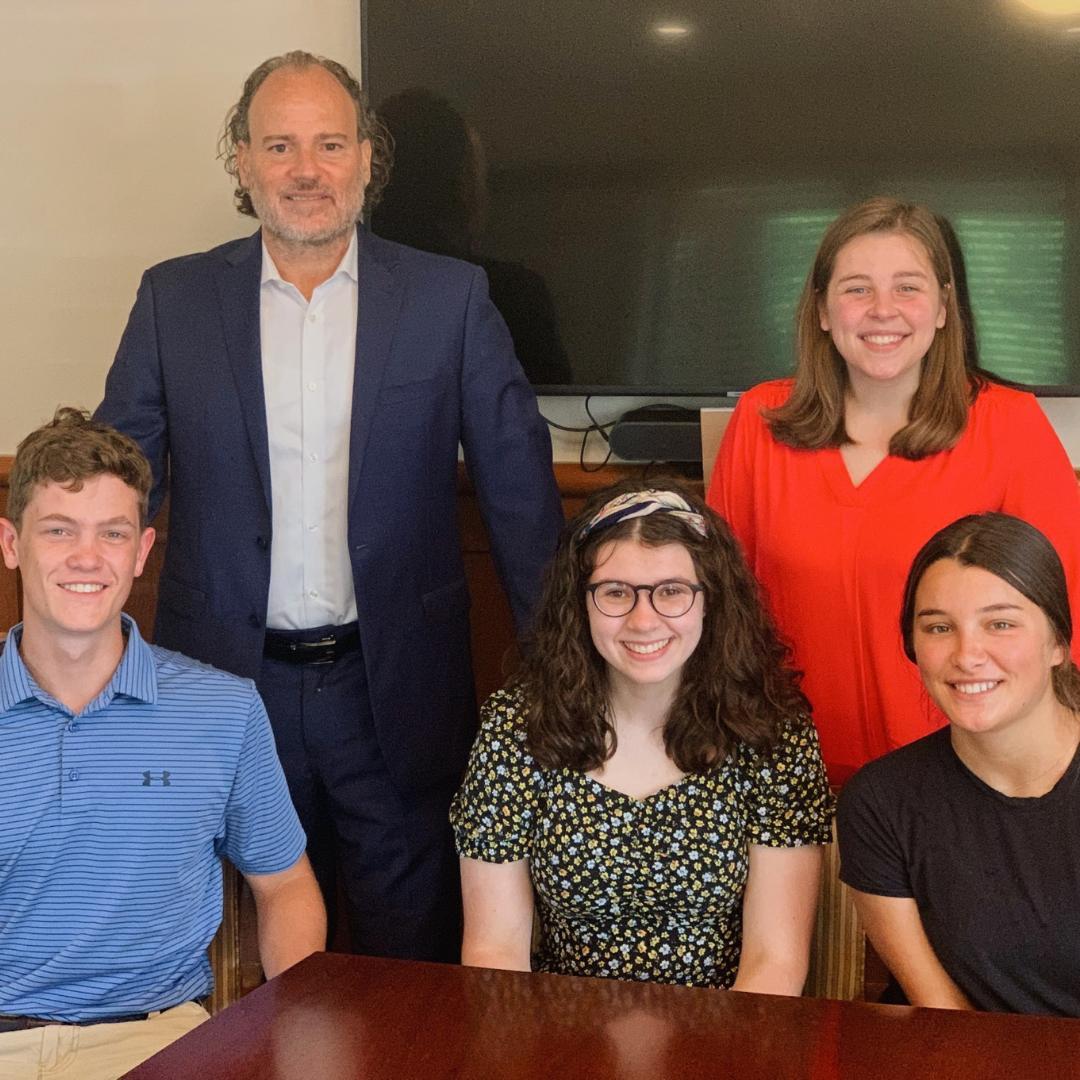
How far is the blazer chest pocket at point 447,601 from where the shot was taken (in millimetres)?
2441

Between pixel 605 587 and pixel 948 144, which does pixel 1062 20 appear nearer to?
pixel 948 144

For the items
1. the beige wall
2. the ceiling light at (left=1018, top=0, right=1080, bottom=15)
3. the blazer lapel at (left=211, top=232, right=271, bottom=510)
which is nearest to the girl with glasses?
the blazer lapel at (left=211, top=232, right=271, bottom=510)

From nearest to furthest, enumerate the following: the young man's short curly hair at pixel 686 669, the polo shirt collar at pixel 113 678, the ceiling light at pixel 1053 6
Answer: the polo shirt collar at pixel 113 678, the young man's short curly hair at pixel 686 669, the ceiling light at pixel 1053 6

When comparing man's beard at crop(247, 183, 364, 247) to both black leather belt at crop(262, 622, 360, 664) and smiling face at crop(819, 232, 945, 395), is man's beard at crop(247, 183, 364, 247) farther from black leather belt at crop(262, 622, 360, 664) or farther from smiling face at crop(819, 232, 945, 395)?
smiling face at crop(819, 232, 945, 395)

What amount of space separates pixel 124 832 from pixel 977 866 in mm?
979

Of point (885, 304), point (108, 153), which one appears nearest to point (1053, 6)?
point (885, 304)

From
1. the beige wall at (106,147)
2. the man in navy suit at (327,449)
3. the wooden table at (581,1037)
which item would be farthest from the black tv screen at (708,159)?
the wooden table at (581,1037)

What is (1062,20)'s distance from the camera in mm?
2662

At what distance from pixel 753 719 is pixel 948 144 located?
1.37m

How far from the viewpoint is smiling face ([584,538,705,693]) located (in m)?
1.83

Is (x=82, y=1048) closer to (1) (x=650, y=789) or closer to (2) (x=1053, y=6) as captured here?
(1) (x=650, y=789)

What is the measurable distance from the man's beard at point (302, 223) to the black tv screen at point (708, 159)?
1.85 feet

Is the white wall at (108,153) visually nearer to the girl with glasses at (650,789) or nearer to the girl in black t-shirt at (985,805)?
the girl with glasses at (650,789)

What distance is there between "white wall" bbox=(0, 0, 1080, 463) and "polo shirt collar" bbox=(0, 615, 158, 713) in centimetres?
138
